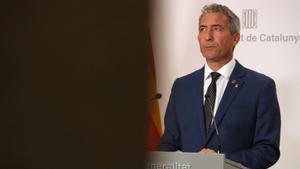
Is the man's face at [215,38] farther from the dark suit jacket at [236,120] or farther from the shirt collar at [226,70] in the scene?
the dark suit jacket at [236,120]

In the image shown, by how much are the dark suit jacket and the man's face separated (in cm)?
15

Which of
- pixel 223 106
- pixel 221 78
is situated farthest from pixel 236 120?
pixel 221 78

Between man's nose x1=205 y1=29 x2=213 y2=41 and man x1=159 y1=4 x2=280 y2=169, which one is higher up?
man's nose x1=205 y1=29 x2=213 y2=41

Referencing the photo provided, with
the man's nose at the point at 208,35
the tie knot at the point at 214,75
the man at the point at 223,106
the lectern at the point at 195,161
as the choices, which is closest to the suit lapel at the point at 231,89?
the man at the point at 223,106

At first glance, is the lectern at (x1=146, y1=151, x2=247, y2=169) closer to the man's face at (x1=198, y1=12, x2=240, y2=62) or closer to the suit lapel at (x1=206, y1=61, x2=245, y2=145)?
the suit lapel at (x1=206, y1=61, x2=245, y2=145)

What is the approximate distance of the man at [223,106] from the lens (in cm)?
544

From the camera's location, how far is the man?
5.44 metres

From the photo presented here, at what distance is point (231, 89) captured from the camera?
5.60 meters

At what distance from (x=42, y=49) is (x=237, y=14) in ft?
17.4

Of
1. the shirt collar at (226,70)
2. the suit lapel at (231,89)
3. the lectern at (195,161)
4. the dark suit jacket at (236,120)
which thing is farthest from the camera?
the shirt collar at (226,70)

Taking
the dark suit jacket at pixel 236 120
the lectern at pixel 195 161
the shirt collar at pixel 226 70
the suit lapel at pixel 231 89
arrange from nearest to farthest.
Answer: the lectern at pixel 195 161 < the dark suit jacket at pixel 236 120 < the suit lapel at pixel 231 89 < the shirt collar at pixel 226 70

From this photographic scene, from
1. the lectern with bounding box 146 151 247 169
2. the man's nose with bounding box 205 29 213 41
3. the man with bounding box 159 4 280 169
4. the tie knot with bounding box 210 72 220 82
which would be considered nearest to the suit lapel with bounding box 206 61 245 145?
the man with bounding box 159 4 280 169

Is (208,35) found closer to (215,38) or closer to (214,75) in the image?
(215,38)

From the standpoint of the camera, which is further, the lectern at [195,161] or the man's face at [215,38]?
the man's face at [215,38]
